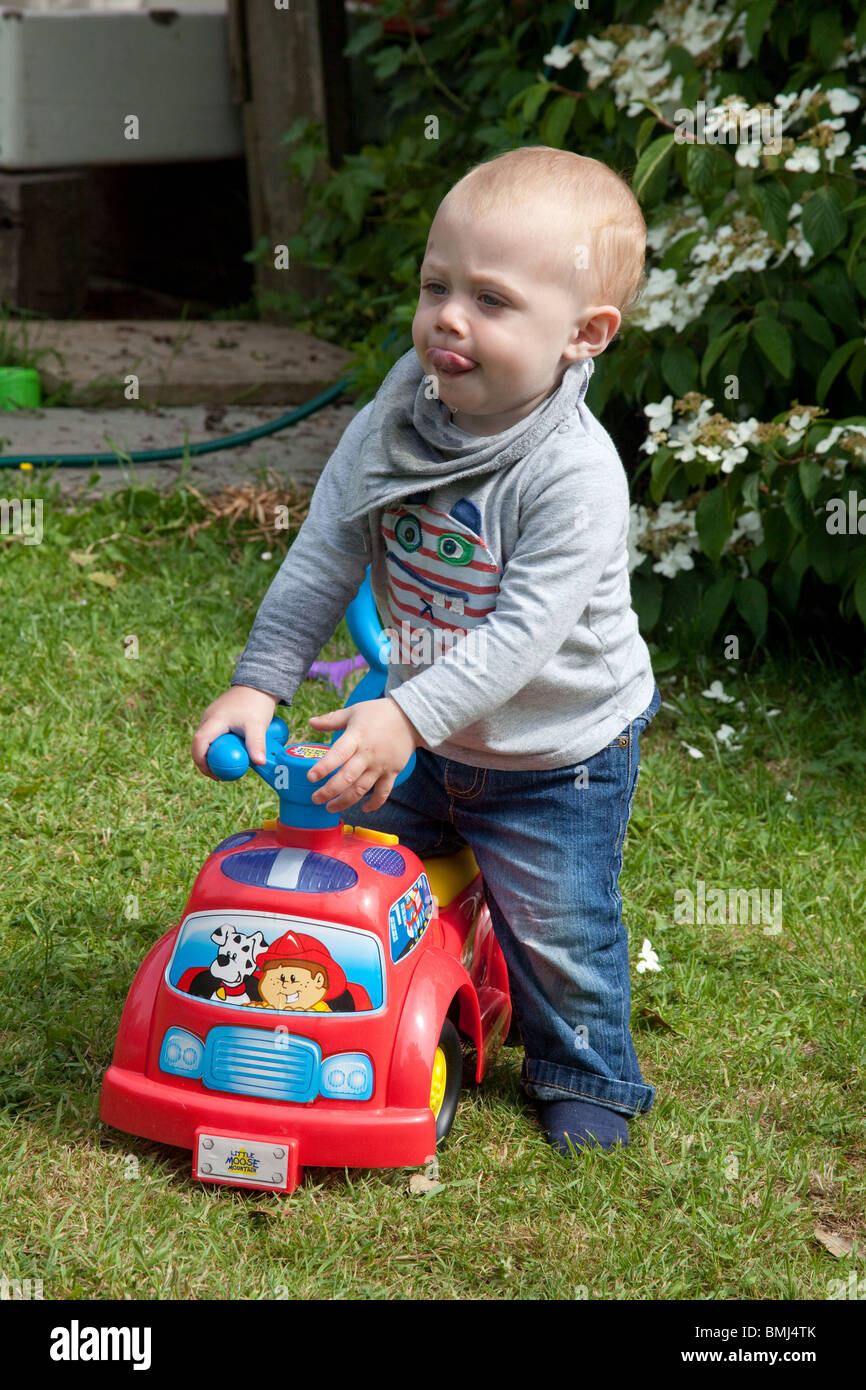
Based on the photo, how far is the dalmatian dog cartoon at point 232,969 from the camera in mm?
1656

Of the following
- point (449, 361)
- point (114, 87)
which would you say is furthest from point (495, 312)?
point (114, 87)

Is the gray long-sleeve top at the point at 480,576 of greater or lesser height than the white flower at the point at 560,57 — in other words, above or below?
below

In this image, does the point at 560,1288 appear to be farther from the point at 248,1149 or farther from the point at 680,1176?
the point at 248,1149

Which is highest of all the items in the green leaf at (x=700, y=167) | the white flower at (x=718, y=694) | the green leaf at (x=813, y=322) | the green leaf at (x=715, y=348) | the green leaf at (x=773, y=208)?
the green leaf at (x=700, y=167)

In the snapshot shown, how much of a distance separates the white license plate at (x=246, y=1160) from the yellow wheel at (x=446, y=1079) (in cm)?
21

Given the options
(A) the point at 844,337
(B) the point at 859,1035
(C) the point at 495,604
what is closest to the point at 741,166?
(A) the point at 844,337

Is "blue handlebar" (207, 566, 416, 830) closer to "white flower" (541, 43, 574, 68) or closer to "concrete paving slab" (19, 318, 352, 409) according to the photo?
"white flower" (541, 43, 574, 68)

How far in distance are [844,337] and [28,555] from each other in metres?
1.96

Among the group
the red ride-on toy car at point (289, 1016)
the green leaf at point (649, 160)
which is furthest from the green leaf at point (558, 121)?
the red ride-on toy car at point (289, 1016)

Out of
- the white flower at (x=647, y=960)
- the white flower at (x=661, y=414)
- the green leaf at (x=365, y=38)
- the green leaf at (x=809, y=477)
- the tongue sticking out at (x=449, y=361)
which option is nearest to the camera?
the tongue sticking out at (x=449, y=361)

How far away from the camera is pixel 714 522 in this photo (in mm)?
2883

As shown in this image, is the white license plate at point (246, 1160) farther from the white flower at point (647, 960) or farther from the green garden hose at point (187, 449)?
the green garden hose at point (187, 449)

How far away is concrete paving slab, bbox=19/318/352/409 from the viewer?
14.9 feet

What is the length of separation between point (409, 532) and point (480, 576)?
0.11 metres
